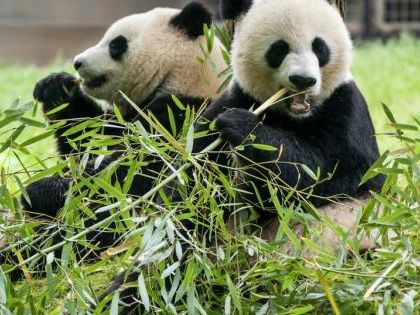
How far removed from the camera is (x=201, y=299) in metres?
3.23

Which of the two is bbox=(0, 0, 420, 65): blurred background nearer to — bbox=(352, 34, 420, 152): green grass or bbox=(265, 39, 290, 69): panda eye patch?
bbox=(352, 34, 420, 152): green grass

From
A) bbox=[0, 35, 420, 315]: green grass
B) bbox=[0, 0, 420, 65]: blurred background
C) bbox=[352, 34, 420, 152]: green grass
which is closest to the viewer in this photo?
bbox=[0, 35, 420, 315]: green grass

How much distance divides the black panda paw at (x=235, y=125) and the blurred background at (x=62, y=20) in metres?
11.7

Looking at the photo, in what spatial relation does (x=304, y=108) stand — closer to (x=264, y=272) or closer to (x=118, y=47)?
(x=264, y=272)

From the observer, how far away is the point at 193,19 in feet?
15.6

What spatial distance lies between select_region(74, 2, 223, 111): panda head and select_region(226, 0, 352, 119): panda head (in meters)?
0.76

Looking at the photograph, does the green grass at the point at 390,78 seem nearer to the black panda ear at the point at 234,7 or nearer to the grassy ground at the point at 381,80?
the grassy ground at the point at 381,80

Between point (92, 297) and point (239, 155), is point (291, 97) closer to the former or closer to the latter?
point (239, 155)

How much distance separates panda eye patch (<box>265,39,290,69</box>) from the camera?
381 centimetres

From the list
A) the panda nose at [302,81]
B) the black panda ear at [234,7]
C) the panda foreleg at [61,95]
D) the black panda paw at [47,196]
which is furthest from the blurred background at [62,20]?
the panda nose at [302,81]

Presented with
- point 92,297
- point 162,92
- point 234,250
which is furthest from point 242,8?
point 92,297

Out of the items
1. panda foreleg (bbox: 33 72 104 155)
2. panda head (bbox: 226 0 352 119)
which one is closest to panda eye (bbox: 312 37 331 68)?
panda head (bbox: 226 0 352 119)

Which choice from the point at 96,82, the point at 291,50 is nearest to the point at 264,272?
the point at 291,50

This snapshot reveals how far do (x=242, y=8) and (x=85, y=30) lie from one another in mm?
12002
